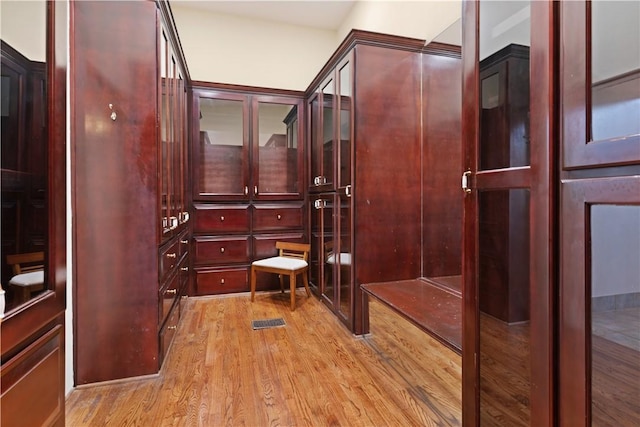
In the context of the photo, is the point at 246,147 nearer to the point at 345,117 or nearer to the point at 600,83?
the point at 345,117

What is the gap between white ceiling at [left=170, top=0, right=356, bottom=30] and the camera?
12.7 feet

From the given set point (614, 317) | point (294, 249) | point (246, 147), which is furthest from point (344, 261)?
point (614, 317)

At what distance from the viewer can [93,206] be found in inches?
74.5

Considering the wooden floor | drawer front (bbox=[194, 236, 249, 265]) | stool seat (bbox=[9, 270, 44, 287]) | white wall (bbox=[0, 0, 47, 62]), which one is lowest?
the wooden floor

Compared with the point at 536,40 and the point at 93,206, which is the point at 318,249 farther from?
the point at 536,40

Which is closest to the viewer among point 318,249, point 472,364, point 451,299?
point 472,364

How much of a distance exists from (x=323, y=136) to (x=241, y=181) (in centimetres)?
112

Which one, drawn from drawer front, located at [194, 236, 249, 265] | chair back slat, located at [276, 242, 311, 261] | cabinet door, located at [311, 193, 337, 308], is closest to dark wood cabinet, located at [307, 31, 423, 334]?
cabinet door, located at [311, 193, 337, 308]

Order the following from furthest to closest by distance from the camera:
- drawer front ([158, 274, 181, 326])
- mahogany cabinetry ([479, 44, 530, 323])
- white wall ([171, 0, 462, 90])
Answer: white wall ([171, 0, 462, 90]) → drawer front ([158, 274, 181, 326]) → mahogany cabinetry ([479, 44, 530, 323])

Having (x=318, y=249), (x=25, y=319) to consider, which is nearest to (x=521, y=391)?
(x=25, y=319)

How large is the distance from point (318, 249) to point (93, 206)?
2.13 meters

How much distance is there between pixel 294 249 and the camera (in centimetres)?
367

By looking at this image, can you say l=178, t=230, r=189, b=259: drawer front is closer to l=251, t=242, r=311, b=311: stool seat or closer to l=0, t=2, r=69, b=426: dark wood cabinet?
l=251, t=242, r=311, b=311: stool seat

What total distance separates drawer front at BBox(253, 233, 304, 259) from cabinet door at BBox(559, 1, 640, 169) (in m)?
3.28
